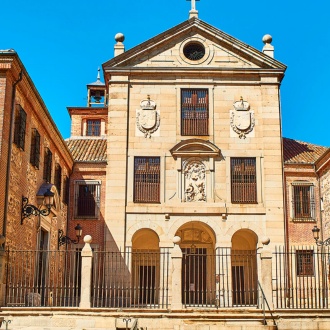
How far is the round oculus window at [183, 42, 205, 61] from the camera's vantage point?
96.1 ft

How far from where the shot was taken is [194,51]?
1159 inches

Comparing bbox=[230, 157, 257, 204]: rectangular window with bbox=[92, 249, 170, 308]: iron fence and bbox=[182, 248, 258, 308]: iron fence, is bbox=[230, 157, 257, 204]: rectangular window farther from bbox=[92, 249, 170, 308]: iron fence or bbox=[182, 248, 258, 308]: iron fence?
bbox=[92, 249, 170, 308]: iron fence

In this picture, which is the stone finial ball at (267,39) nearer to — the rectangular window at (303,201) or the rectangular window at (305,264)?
the rectangular window at (303,201)

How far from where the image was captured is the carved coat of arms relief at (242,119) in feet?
92.5

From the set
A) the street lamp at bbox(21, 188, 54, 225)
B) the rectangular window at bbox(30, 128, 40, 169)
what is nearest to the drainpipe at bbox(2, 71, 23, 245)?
the street lamp at bbox(21, 188, 54, 225)

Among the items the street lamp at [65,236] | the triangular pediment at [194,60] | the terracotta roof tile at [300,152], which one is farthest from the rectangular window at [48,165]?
the terracotta roof tile at [300,152]

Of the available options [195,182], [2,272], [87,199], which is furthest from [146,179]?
[2,272]

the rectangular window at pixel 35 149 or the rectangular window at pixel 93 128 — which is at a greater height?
the rectangular window at pixel 93 128

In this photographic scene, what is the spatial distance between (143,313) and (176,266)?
1706mm

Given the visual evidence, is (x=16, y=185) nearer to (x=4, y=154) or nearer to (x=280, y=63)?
(x=4, y=154)

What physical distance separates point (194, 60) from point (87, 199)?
28.2 feet

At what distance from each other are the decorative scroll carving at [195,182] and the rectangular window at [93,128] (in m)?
12.0

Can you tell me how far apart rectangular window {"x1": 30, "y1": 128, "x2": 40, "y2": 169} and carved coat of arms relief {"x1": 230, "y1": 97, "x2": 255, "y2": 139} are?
10470 millimetres

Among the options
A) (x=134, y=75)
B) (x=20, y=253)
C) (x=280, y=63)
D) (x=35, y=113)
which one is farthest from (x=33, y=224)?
(x=280, y=63)
